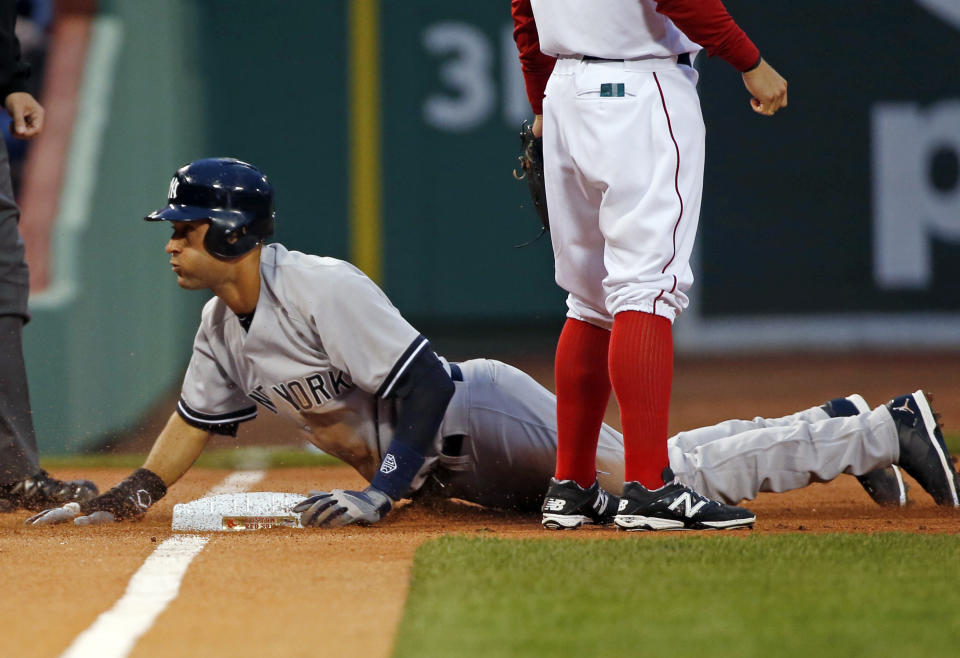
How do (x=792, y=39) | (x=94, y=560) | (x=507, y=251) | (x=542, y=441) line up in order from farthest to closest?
(x=507, y=251)
(x=792, y=39)
(x=542, y=441)
(x=94, y=560)

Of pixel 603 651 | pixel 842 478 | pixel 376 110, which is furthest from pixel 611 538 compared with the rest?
pixel 376 110

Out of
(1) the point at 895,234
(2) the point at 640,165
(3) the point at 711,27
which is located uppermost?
(3) the point at 711,27

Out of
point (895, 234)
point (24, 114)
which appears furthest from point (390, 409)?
point (895, 234)

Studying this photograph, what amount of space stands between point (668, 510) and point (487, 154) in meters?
9.01

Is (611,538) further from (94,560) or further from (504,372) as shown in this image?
(94,560)

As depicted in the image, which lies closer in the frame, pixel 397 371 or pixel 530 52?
pixel 397 371

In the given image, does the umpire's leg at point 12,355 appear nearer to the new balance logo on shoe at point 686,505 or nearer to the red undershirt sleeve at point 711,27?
the new balance logo on shoe at point 686,505

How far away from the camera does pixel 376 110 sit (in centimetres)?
1159

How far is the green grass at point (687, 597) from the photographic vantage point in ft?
7.02

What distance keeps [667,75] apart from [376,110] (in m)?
8.47

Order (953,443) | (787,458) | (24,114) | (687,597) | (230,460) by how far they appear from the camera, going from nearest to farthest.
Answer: (687,597), (787,458), (24,114), (230,460), (953,443)

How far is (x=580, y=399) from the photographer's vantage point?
3.54m

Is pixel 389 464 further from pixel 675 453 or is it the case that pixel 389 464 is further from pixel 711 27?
pixel 711 27

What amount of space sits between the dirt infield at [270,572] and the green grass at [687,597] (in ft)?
0.37
